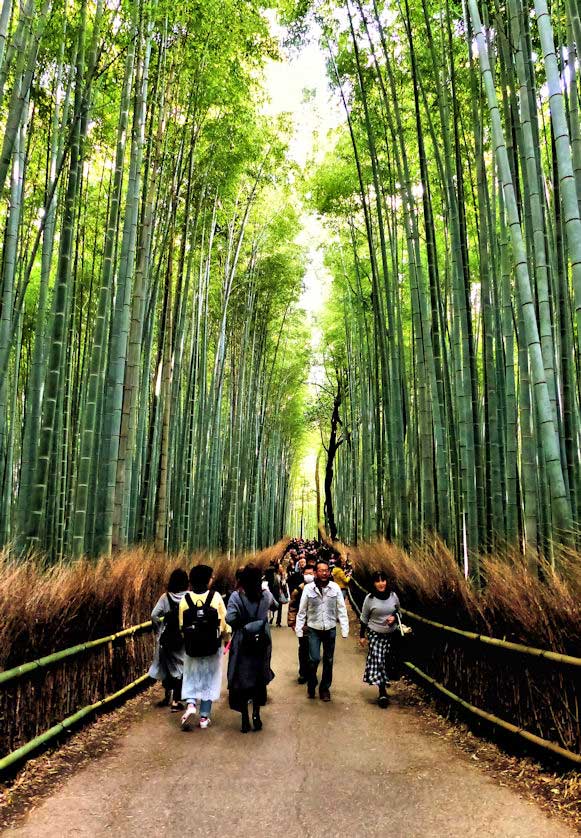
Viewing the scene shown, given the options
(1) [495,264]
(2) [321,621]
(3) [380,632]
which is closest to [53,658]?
(2) [321,621]

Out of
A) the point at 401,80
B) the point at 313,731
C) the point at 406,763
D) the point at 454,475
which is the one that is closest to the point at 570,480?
the point at 406,763

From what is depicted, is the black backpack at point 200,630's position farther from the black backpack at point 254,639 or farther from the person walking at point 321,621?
the person walking at point 321,621

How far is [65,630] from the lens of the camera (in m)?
3.13

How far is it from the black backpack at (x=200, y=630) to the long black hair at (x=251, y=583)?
0.22 meters

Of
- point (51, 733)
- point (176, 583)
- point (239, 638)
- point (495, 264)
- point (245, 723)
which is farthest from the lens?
point (495, 264)

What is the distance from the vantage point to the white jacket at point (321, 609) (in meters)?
4.50

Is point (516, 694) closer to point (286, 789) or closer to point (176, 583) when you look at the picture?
point (286, 789)

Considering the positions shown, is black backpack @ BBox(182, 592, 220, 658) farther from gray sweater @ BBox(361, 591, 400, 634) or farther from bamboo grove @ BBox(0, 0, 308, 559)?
gray sweater @ BBox(361, 591, 400, 634)

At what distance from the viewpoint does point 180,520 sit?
8.48 meters

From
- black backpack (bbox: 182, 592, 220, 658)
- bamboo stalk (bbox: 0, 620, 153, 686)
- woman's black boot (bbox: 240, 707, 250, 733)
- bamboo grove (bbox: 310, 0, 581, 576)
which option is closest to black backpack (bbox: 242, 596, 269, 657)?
black backpack (bbox: 182, 592, 220, 658)

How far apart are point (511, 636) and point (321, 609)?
180 cm

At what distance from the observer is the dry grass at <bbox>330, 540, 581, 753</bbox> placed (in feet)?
8.05

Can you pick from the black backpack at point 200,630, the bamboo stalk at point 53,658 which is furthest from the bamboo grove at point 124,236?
the black backpack at point 200,630

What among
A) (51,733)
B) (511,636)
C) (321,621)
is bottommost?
(51,733)
